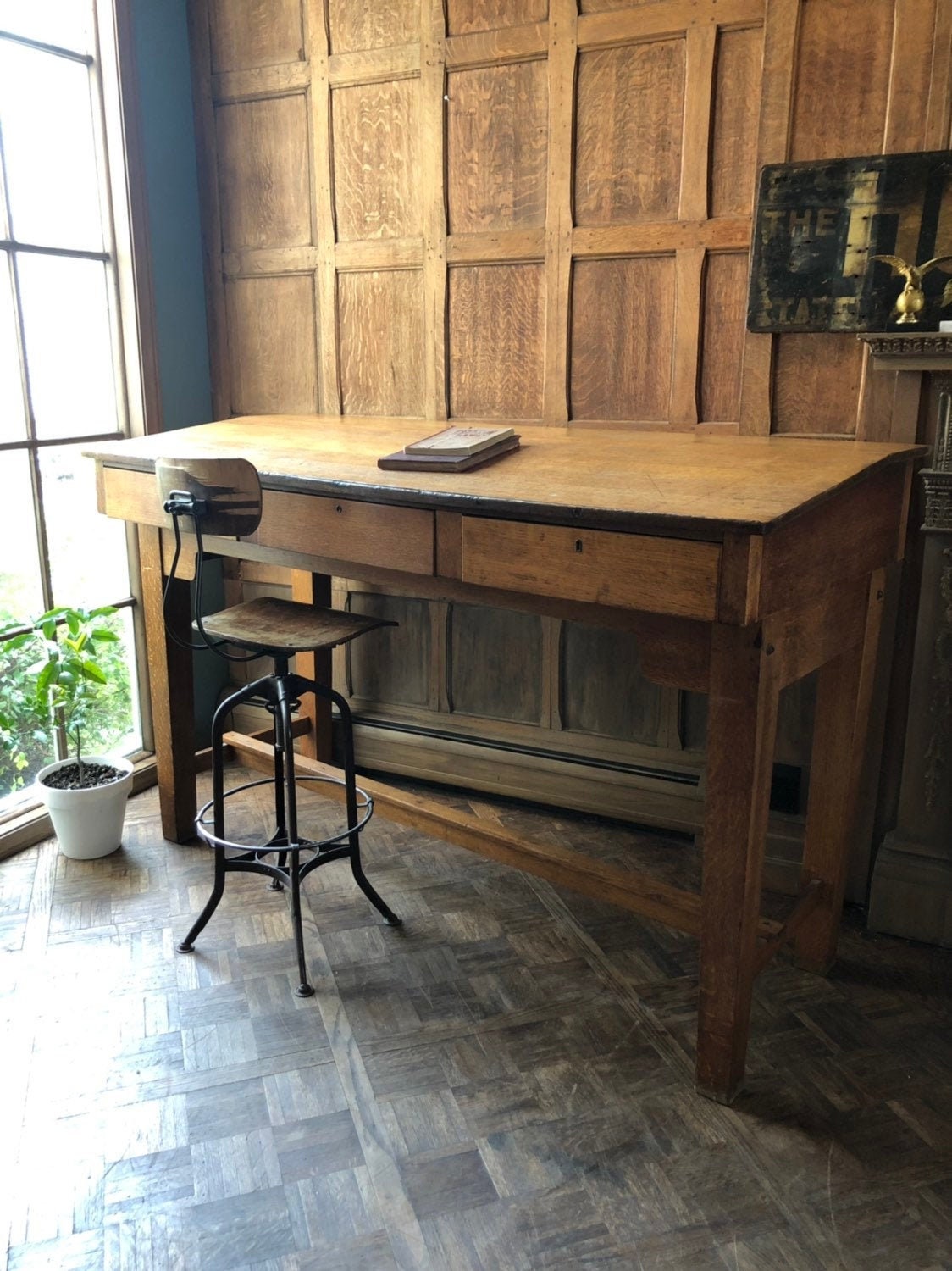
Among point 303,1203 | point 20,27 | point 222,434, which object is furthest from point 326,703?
point 20,27

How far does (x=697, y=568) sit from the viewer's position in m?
1.80

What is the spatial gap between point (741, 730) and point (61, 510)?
2352 mm

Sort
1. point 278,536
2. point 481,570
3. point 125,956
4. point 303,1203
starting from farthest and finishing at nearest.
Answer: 1. point 125,956
2. point 278,536
3. point 481,570
4. point 303,1203

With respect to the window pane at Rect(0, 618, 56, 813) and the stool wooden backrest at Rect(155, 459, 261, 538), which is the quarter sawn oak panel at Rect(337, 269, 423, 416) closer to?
the stool wooden backrest at Rect(155, 459, 261, 538)

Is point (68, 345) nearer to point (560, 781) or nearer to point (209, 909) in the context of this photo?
point (209, 909)

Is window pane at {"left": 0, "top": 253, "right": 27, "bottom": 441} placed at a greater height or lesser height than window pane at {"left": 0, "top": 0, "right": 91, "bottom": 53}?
lesser

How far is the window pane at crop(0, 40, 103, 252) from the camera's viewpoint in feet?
9.98

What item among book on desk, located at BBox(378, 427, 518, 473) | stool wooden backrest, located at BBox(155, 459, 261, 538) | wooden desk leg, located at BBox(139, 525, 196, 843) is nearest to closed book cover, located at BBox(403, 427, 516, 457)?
book on desk, located at BBox(378, 427, 518, 473)

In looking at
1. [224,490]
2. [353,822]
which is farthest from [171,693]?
[224,490]

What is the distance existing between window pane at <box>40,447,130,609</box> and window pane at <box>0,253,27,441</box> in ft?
0.49

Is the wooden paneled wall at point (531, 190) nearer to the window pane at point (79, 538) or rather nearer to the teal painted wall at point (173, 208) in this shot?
the teal painted wall at point (173, 208)

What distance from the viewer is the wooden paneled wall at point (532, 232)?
104 inches

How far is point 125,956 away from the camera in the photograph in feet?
8.63

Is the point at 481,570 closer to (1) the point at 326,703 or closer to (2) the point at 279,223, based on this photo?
(1) the point at 326,703
